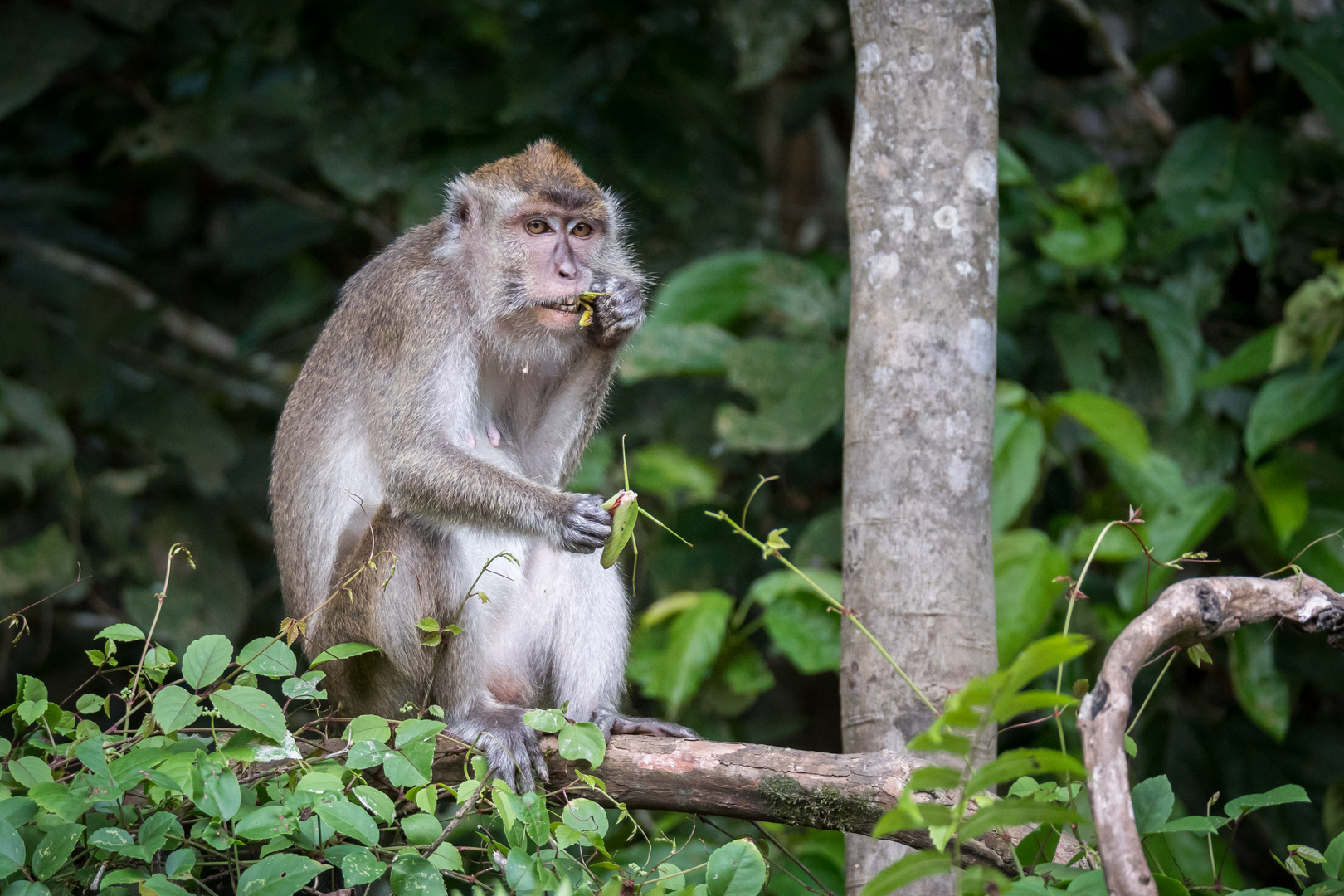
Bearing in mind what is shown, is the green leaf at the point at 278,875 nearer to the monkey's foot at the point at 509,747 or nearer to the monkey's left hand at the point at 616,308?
the monkey's foot at the point at 509,747

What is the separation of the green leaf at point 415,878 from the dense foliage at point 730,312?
2329 mm

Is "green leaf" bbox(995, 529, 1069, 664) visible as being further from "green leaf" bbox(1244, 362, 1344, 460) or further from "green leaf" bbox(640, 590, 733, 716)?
"green leaf" bbox(1244, 362, 1344, 460)

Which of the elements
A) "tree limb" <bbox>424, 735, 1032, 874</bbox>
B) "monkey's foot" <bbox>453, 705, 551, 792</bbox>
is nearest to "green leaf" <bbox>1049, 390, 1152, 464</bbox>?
"tree limb" <bbox>424, 735, 1032, 874</bbox>

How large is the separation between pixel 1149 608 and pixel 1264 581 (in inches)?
13.8

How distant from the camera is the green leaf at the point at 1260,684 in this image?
5074 millimetres

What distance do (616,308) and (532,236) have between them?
42 cm

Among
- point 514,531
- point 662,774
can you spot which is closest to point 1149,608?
point 662,774

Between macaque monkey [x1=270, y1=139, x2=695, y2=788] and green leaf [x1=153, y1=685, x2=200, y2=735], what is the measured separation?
3.34 ft

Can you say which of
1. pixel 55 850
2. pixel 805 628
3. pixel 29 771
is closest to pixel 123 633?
pixel 29 771

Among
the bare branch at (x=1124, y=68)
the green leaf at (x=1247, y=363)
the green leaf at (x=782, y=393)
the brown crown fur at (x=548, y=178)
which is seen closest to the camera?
the brown crown fur at (x=548, y=178)

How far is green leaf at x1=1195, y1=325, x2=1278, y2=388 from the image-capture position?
205 inches

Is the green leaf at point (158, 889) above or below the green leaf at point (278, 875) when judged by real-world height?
below

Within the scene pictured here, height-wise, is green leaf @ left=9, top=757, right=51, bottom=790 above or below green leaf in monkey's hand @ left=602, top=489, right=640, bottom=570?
below

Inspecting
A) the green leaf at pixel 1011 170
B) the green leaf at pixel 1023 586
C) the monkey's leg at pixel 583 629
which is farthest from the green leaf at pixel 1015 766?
the green leaf at pixel 1011 170
